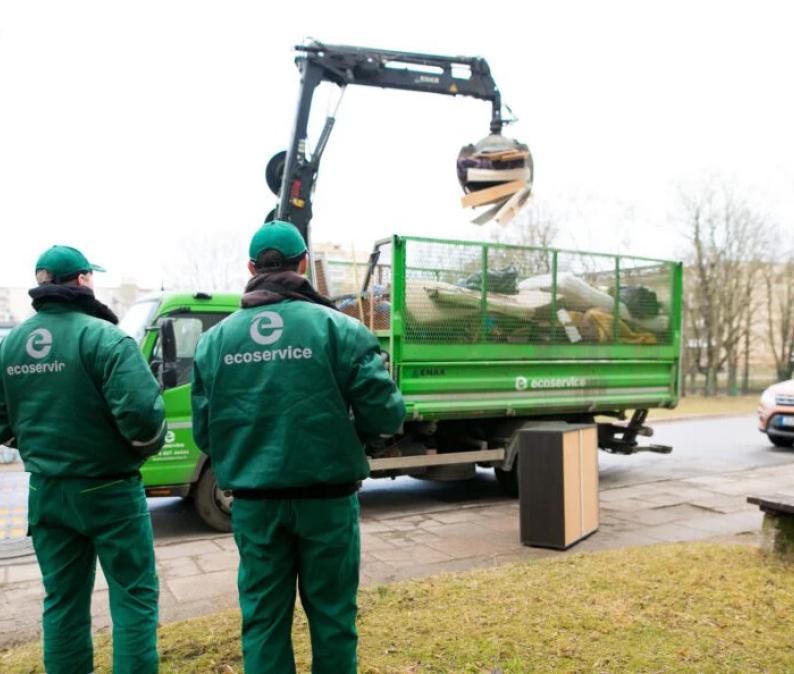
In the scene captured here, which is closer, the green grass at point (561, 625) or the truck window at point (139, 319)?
the green grass at point (561, 625)

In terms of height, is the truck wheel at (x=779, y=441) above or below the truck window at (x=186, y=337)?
below

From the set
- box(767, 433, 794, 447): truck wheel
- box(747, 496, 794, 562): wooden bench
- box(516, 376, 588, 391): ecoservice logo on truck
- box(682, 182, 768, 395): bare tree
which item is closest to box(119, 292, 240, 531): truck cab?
box(516, 376, 588, 391): ecoservice logo on truck

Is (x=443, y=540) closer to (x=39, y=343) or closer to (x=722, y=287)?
(x=39, y=343)

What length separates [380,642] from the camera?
3.82m

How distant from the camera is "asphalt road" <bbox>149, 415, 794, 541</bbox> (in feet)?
25.9

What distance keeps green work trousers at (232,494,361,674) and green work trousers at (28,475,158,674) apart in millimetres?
600

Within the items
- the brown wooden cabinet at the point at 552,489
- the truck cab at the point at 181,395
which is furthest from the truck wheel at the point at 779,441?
the truck cab at the point at 181,395

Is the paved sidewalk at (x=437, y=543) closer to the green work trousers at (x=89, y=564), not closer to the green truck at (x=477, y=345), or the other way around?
the green truck at (x=477, y=345)

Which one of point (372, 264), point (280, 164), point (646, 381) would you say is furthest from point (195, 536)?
point (646, 381)

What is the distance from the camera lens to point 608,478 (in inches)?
401

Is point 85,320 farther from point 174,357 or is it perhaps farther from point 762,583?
point 762,583

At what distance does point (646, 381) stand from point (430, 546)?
443cm

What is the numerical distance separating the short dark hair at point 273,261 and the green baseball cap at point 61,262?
952mm

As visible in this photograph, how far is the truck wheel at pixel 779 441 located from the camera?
13.3 m
